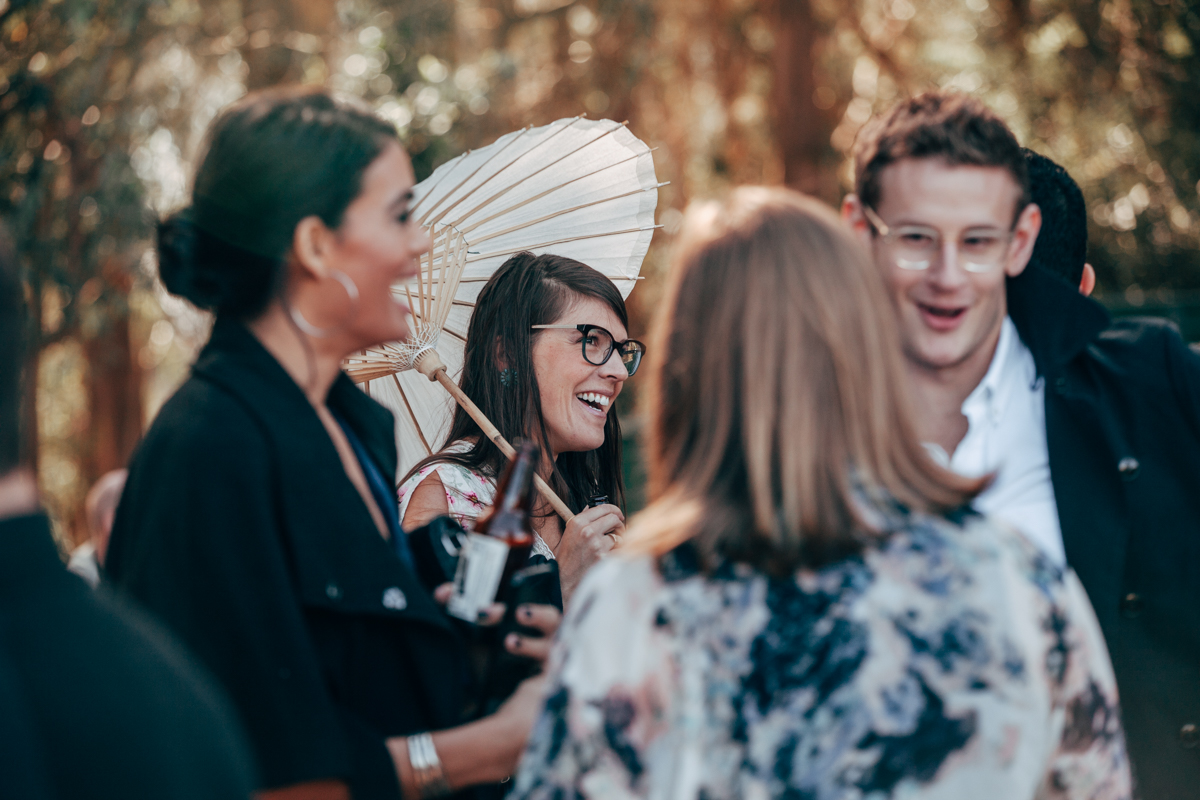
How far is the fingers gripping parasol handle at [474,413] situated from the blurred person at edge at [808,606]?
3.80 feet

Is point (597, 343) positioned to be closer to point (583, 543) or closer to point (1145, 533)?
point (583, 543)

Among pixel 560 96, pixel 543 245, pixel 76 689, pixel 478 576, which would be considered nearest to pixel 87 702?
pixel 76 689

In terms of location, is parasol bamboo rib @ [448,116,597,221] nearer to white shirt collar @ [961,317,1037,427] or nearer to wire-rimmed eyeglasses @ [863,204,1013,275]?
wire-rimmed eyeglasses @ [863,204,1013,275]

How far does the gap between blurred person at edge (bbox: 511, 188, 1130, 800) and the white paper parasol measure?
53.0 inches

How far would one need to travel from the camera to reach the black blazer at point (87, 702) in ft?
3.40

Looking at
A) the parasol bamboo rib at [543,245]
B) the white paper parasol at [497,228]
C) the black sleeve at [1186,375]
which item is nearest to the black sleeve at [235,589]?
the white paper parasol at [497,228]

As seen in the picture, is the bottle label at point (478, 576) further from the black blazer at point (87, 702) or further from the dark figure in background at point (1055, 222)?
the dark figure in background at point (1055, 222)

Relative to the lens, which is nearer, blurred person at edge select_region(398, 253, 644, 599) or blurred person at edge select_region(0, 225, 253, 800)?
blurred person at edge select_region(0, 225, 253, 800)

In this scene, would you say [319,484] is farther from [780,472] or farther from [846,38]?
[846,38]

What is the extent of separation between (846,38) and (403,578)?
10.3 metres

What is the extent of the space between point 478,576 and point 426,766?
0.34m

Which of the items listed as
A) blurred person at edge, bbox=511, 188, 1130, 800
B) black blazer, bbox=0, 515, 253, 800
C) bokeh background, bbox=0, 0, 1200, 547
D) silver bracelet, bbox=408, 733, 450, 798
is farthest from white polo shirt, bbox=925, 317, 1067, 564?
bokeh background, bbox=0, 0, 1200, 547

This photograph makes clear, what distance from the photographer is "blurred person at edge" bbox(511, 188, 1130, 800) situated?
140cm

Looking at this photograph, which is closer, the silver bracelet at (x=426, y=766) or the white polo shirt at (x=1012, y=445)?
the silver bracelet at (x=426, y=766)
